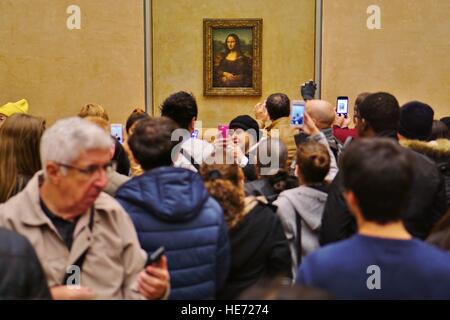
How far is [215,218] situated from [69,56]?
31.2 ft

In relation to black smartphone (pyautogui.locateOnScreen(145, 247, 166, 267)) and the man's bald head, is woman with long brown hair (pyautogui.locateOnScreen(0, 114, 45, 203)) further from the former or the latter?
the man's bald head

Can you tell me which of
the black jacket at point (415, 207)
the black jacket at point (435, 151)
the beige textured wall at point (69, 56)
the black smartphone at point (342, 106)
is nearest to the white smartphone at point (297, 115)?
the black jacket at point (435, 151)

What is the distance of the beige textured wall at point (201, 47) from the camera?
1191 centimetres

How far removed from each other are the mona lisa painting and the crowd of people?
7.36m

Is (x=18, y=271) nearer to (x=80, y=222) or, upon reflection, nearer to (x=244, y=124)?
(x=80, y=222)

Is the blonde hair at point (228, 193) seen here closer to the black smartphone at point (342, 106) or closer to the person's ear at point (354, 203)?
the person's ear at point (354, 203)

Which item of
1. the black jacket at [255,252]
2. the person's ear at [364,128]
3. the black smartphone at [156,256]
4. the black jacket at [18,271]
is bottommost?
the black jacket at [255,252]

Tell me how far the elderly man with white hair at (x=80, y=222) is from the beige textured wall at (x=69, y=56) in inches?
360

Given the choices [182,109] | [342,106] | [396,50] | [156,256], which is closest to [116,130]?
[182,109]

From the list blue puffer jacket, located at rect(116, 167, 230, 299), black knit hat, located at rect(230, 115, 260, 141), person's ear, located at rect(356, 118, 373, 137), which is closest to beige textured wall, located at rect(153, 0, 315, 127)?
black knit hat, located at rect(230, 115, 260, 141)

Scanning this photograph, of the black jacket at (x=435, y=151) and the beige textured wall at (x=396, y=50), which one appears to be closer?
the black jacket at (x=435, y=151)

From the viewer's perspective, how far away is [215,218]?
296 centimetres

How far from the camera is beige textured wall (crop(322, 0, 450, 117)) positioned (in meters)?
11.3
